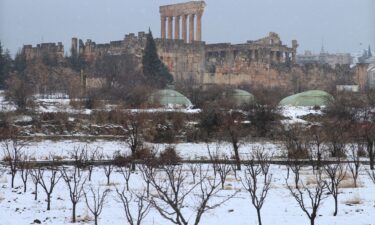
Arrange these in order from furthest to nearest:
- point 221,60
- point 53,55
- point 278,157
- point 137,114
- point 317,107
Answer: point 221,60 → point 53,55 → point 317,107 → point 137,114 → point 278,157

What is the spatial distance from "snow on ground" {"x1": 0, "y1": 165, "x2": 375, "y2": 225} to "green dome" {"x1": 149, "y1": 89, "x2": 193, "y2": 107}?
18991mm

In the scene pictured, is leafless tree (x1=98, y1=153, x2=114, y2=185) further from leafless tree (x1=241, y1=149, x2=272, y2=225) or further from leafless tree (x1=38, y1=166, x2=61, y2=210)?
leafless tree (x1=241, y1=149, x2=272, y2=225)

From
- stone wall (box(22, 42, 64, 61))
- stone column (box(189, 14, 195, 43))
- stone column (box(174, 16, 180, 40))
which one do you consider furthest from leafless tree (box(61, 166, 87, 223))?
stone column (box(174, 16, 180, 40))

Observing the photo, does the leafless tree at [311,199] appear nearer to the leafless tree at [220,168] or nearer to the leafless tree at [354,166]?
the leafless tree at [354,166]

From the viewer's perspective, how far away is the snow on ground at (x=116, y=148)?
24031 millimetres

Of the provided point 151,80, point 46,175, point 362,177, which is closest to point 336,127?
point 362,177

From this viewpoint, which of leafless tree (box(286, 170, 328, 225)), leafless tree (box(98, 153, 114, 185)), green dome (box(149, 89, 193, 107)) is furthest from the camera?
green dome (box(149, 89, 193, 107))

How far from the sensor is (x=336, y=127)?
1056 inches

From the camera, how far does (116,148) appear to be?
25.6 metres

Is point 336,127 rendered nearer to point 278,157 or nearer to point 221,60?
point 278,157

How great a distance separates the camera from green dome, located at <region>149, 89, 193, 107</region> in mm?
35722

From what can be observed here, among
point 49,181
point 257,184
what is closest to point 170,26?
point 49,181

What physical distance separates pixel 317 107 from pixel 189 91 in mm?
9068

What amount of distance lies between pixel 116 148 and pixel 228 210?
1273 cm
